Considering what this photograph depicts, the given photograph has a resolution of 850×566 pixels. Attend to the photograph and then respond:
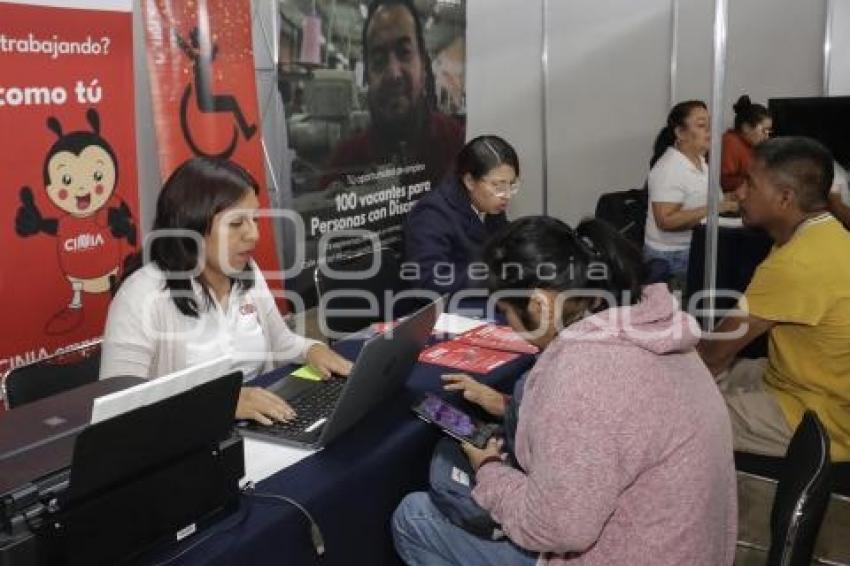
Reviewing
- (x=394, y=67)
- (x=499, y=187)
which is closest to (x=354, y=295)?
(x=499, y=187)

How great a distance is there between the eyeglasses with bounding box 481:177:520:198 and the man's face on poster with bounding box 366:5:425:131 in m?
1.59

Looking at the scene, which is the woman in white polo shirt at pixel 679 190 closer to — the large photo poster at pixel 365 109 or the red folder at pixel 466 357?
the large photo poster at pixel 365 109

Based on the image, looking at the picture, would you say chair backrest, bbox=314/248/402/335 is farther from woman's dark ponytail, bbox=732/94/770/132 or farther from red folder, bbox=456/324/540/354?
woman's dark ponytail, bbox=732/94/770/132

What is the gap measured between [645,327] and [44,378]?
1241 millimetres

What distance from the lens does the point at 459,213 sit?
2.77 m

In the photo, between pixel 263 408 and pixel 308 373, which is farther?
pixel 308 373

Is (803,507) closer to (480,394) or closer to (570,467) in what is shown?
(570,467)

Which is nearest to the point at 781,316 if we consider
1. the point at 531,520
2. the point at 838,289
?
the point at 838,289

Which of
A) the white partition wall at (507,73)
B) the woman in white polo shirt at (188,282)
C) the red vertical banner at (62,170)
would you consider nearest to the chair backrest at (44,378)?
the woman in white polo shirt at (188,282)

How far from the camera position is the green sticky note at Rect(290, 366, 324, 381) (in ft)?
5.96

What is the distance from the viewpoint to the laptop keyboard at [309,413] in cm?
150

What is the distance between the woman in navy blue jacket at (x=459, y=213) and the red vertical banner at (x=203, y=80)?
795 millimetres

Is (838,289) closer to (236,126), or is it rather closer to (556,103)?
(236,126)

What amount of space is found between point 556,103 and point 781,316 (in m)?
3.73
